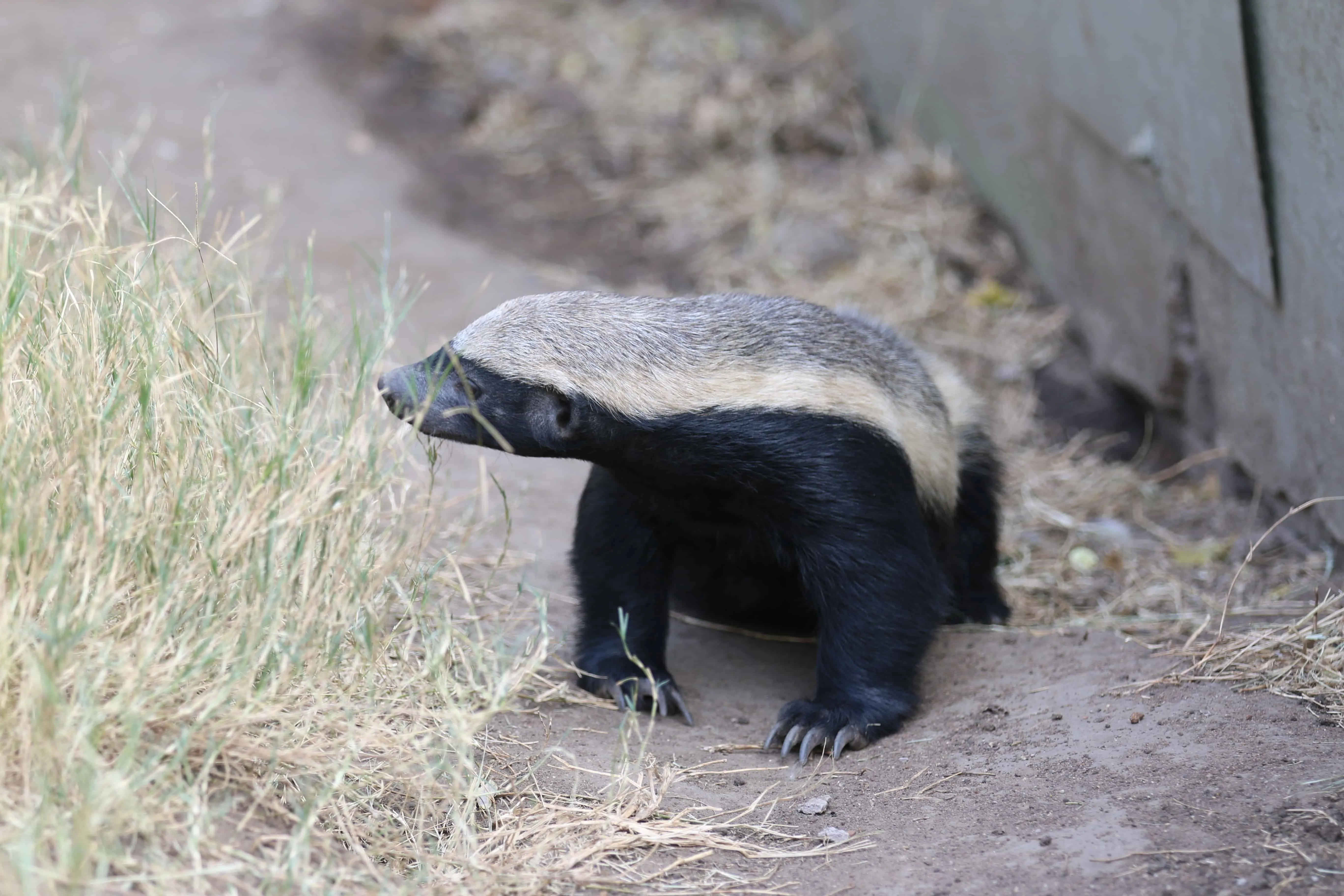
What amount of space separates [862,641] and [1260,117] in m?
2.39

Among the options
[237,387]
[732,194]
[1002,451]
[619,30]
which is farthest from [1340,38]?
[619,30]

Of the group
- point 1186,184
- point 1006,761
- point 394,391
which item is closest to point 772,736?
point 1006,761

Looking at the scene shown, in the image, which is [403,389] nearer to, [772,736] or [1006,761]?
[772,736]

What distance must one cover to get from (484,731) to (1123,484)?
387 centimetres

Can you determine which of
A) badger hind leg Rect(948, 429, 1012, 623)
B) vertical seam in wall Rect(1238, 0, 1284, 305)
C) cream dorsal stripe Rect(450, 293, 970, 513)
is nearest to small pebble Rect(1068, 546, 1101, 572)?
badger hind leg Rect(948, 429, 1012, 623)

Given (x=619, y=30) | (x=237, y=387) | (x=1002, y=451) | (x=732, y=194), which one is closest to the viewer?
(x=237, y=387)

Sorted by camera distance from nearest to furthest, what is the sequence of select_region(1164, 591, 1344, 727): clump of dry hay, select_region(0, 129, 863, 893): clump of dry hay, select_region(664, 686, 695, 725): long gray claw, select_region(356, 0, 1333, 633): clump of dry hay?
select_region(0, 129, 863, 893): clump of dry hay
select_region(1164, 591, 1344, 727): clump of dry hay
select_region(664, 686, 695, 725): long gray claw
select_region(356, 0, 1333, 633): clump of dry hay

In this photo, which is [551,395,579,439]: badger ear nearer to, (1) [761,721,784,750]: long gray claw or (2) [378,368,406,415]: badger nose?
(2) [378,368,406,415]: badger nose

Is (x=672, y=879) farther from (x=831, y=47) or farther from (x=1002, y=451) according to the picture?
(x=831, y=47)

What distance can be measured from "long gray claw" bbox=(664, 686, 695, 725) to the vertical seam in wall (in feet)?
8.90

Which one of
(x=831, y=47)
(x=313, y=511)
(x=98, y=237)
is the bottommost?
(x=313, y=511)

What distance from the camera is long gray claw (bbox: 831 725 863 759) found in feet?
12.8

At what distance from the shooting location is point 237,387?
12.7ft

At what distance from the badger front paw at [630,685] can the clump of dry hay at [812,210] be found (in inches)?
63.1
